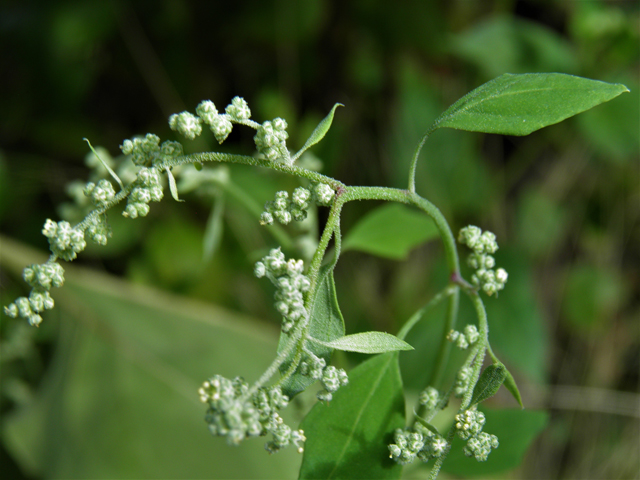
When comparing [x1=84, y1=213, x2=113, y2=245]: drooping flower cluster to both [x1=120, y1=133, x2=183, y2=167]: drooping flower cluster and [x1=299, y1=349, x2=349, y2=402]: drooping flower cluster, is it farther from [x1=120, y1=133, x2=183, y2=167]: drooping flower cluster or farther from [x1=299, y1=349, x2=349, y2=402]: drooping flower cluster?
[x1=299, y1=349, x2=349, y2=402]: drooping flower cluster

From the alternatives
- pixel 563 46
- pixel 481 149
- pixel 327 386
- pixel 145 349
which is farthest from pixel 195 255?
pixel 563 46

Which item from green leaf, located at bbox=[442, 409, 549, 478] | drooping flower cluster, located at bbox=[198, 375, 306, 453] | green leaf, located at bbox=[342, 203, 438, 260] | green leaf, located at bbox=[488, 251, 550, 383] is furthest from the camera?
green leaf, located at bbox=[488, 251, 550, 383]

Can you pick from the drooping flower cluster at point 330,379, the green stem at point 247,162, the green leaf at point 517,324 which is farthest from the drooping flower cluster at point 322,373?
the green leaf at point 517,324

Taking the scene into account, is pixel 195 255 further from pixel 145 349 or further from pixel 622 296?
pixel 622 296

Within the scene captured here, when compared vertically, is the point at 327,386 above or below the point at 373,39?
below

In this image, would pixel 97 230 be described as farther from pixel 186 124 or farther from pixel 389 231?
pixel 389 231

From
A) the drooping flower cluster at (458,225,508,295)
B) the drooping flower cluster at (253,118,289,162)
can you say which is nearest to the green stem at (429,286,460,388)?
the drooping flower cluster at (458,225,508,295)

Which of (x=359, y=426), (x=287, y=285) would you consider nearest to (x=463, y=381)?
(x=359, y=426)
